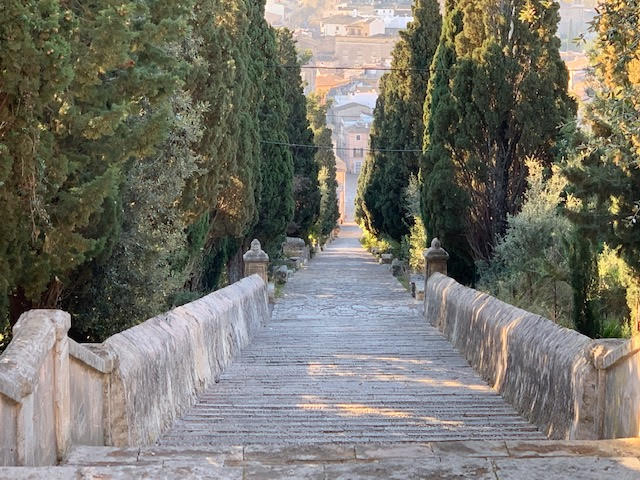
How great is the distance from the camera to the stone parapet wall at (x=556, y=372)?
5672 mm

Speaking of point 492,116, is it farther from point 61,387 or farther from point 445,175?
point 61,387

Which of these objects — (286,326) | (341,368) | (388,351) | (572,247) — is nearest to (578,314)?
(572,247)

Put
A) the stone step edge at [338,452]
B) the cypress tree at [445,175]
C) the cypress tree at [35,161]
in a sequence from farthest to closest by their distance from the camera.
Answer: the cypress tree at [445,175]
the cypress tree at [35,161]
the stone step edge at [338,452]

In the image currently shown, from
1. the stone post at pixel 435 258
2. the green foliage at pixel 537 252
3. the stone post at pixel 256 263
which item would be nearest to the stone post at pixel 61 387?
the green foliage at pixel 537 252

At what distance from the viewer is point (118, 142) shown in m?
8.54

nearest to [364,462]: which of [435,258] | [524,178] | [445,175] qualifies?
[435,258]

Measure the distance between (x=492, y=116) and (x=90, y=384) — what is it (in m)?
14.8

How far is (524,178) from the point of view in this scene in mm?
19141

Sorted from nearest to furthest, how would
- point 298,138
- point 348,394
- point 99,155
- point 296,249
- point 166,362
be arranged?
point 166,362 → point 99,155 → point 348,394 → point 298,138 → point 296,249

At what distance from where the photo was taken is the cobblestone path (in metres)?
7.11

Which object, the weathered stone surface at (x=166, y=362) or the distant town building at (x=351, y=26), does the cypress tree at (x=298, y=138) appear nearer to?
the weathered stone surface at (x=166, y=362)

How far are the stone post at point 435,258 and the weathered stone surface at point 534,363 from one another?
6.32 metres

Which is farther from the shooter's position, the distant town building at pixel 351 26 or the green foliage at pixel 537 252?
the distant town building at pixel 351 26

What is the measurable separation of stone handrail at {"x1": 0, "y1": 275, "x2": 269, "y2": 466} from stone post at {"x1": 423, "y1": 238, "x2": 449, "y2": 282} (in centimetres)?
1032
